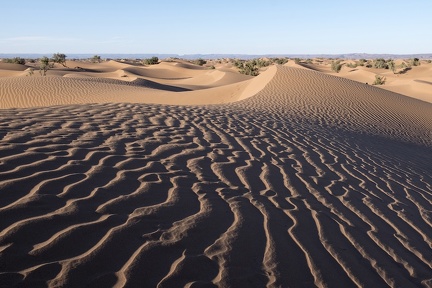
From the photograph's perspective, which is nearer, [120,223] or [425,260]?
[120,223]

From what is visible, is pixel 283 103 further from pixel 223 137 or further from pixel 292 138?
pixel 223 137

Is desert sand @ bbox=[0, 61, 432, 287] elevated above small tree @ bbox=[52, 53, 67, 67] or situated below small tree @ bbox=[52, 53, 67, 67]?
above

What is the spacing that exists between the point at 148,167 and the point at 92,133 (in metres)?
1.72

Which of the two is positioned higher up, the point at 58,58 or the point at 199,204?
the point at 199,204

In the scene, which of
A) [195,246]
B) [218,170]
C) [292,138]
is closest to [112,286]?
[195,246]

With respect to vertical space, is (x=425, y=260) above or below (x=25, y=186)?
below

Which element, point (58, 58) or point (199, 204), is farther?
point (58, 58)

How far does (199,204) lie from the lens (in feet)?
13.5

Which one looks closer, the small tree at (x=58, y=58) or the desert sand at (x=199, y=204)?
the desert sand at (x=199, y=204)

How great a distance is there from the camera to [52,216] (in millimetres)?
3379

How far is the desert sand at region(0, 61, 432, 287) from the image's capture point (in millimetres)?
2971

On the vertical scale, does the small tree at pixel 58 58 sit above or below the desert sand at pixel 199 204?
below

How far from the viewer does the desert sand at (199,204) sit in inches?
117

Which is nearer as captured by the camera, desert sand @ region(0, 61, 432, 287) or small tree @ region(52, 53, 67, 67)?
desert sand @ region(0, 61, 432, 287)
